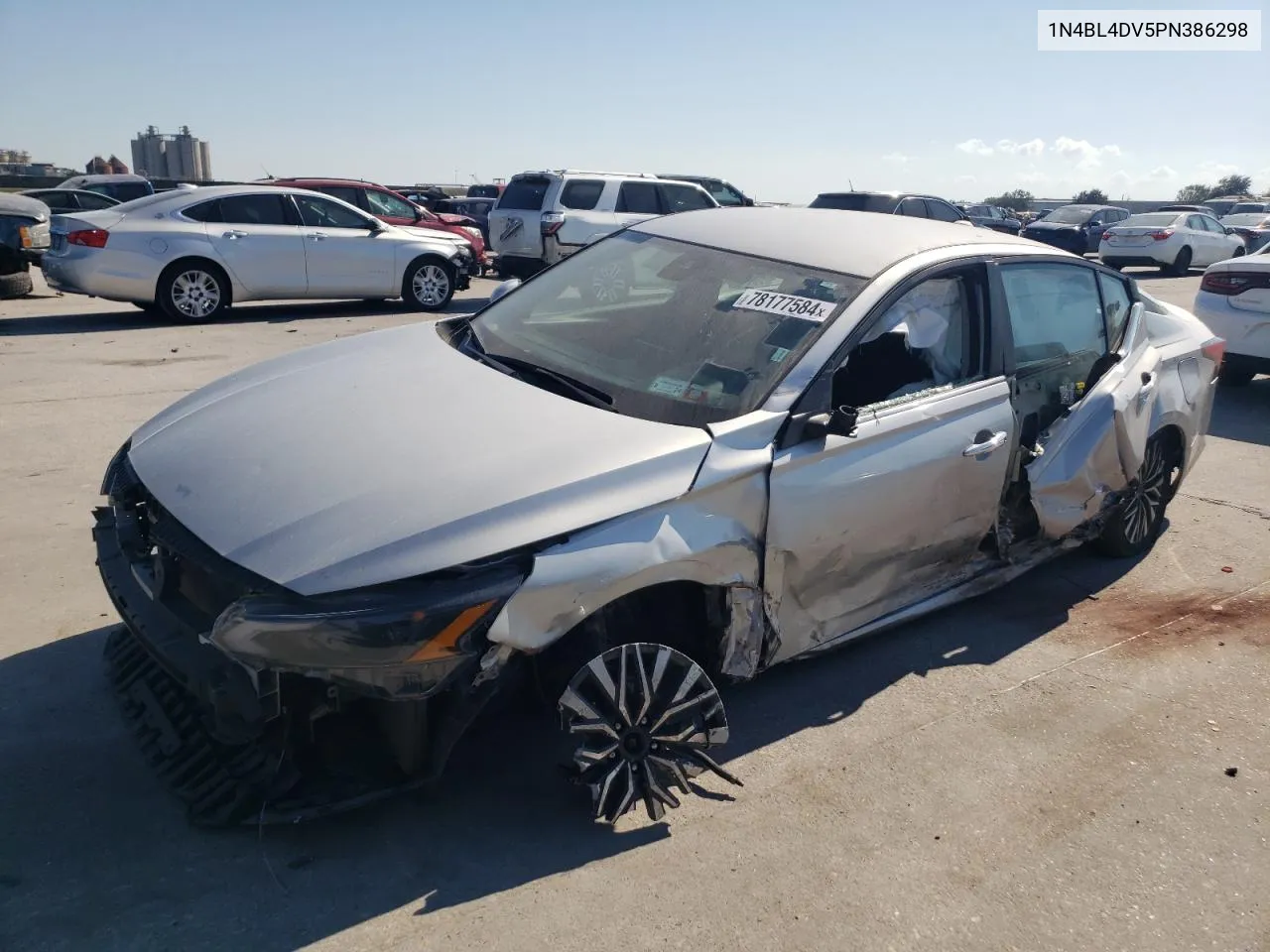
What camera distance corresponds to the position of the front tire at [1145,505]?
5320 millimetres

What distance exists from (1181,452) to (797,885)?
3.79 m

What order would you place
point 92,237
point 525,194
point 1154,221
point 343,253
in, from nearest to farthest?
point 92,237 → point 343,253 → point 525,194 → point 1154,221

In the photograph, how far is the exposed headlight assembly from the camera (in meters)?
2.60

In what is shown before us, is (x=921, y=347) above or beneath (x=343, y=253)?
beneath

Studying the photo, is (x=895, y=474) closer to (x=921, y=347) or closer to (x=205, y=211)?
(x=921, y=347)

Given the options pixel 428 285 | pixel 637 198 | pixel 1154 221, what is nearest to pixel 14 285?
pixel 428 285

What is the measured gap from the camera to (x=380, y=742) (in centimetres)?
297

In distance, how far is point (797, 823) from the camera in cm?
323

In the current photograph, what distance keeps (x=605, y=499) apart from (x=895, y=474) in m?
1.27

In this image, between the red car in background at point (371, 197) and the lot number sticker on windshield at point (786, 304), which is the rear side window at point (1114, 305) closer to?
the lot number sticker on windshield at point (786, 304)

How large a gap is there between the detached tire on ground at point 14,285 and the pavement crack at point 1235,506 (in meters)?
13.6

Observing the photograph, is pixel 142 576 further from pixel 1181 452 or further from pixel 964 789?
pixel 1181 452

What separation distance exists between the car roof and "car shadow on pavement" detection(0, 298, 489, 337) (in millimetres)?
5491

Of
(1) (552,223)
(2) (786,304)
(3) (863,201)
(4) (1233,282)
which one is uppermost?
(3) (863,201)
